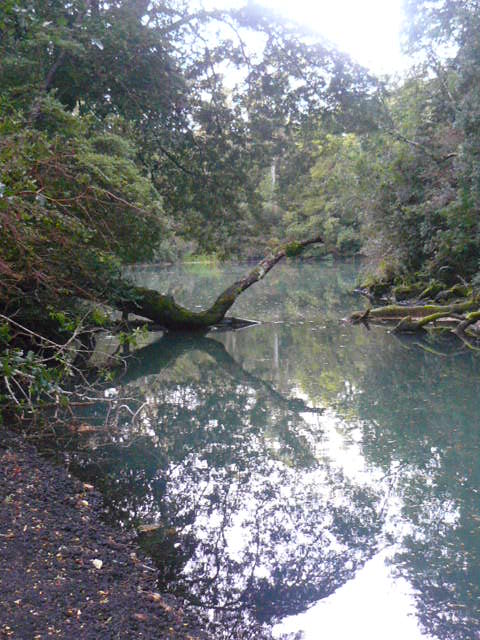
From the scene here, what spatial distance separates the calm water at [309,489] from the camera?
4.17 metres

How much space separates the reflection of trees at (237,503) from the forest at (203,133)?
2227 millimetres

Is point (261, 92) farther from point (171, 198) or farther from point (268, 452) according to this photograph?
point (268, 452)

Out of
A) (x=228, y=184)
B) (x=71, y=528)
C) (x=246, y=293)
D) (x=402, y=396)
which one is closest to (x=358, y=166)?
(x=228, y=184)

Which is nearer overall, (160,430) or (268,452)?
(268,452)

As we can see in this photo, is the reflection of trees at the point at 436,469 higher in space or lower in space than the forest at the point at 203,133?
lower

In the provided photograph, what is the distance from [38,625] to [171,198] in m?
14.6

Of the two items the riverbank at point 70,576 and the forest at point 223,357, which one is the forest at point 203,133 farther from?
the riverbank at point 70,576

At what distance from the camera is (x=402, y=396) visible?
10.2 meters

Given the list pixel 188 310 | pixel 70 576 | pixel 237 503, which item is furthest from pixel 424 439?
pixel 188 310

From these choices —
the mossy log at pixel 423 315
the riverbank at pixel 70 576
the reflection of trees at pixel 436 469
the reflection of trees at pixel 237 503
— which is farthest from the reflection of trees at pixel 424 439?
the riverbank at pixel 70 576

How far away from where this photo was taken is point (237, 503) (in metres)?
5.84

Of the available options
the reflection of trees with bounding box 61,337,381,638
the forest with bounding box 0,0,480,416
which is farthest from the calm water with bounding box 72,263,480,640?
the forest with bounding box 0,0,480,416

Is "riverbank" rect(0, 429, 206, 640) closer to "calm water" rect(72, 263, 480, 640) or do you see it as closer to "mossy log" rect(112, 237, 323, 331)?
"calm water" rect(72, 263, 480, 640)

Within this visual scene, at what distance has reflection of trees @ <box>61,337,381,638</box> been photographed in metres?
4.40
